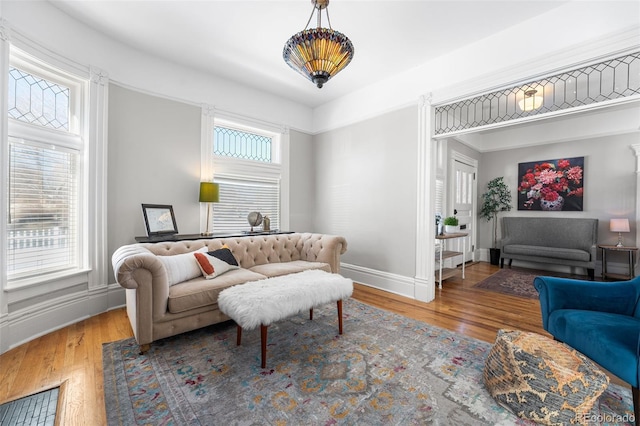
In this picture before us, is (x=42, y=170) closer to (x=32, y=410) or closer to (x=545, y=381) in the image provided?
(x=32, y=410)

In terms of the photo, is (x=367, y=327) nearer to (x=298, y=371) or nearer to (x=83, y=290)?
(x=298, y=371)

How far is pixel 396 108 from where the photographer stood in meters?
3.79

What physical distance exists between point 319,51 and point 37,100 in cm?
276

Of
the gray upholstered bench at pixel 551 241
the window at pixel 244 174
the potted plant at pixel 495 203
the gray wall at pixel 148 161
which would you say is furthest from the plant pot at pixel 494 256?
the gray wall at pixel 148 161

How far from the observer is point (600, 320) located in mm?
1705

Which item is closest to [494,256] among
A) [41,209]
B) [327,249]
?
[327,249]

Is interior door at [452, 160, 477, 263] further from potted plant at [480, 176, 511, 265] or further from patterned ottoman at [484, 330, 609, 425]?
patterned ottoman at [484, 330, 609, 425]

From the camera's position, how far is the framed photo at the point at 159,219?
3197 mm

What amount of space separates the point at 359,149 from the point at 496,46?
203 cm

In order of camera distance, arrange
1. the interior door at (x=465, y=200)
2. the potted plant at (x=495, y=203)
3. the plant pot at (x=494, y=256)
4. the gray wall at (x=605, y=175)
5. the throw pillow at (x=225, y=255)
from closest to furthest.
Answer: the throw pillow at (x=225, y=255)
the gray wall at (x=605, y=175)
the interior door at (x=465, y=200)
the plant pot at (x=494, y=256)
the potted plant at (x=495, y=203)

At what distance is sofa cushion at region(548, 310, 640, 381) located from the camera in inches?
56.0

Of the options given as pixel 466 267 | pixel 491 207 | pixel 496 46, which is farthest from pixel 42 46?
pixel 491 207

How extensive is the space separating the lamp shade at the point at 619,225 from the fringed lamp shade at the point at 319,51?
548 cm

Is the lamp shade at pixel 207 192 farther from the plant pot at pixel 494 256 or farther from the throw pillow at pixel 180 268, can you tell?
the plant pot at pixel 494 256
